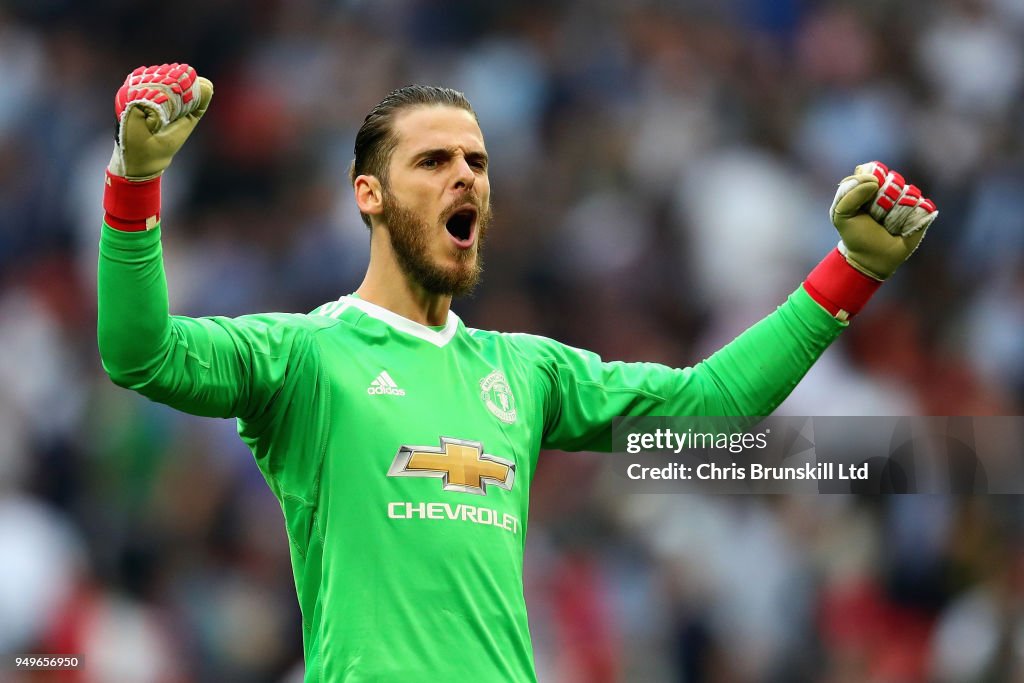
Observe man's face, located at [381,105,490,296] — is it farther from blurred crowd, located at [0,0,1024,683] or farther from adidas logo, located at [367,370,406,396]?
blurred crowd, located at [0,0,1024,683]

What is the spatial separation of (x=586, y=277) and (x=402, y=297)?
13.2 ft

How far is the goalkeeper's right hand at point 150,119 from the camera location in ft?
9.14

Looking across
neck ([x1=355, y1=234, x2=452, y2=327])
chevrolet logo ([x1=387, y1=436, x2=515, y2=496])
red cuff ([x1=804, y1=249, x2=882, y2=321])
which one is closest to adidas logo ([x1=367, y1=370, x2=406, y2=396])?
chevrolet logo ([x1=387, y1=436, x2=515, y2=496])

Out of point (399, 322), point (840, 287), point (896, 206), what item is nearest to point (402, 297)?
point (399, 322)

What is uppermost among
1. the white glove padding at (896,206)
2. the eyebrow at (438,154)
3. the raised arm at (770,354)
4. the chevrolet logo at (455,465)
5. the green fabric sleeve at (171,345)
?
the eyebrow at (438,154)

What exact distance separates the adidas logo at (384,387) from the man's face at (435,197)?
0.34m

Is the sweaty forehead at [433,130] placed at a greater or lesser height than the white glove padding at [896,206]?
greater

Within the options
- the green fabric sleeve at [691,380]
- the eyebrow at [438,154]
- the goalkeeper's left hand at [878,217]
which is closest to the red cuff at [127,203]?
the eyebrow at [438,154]

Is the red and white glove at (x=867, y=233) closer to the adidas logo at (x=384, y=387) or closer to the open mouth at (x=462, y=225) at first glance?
the open mouth at (x=462, y=225)

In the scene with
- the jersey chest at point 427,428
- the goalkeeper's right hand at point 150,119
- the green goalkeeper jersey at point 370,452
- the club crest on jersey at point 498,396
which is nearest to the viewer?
the goalkeeper's right hand at point 150,119

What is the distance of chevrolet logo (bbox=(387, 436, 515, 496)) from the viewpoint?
3195mm

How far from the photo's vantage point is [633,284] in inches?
295

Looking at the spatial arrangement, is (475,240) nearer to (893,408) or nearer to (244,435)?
(244,435)

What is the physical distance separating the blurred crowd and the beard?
9.71ft
